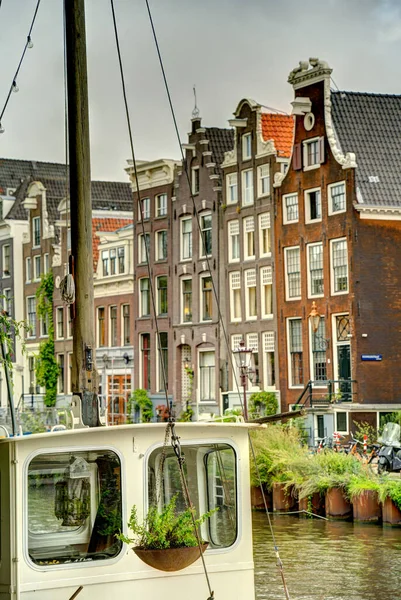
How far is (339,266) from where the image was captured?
40.7 metres

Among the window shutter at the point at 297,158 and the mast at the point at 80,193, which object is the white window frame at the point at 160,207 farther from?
the mast at the point at 80,193

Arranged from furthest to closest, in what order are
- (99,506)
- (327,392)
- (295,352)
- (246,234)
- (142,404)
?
1. (142,404)
2. (246,234)
3. (295,352)
4. (327,392)
5. (99,506)

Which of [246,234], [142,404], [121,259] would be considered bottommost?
[142,404]

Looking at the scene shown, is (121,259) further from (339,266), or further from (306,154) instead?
(339,266)

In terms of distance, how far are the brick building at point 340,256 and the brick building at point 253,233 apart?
1.26 m

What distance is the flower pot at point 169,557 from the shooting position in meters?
8.79

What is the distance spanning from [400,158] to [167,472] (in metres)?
33.7

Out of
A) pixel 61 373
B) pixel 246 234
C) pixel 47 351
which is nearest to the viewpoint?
pixel 246 234

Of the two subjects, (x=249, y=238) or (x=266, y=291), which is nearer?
(x=266, y=291)

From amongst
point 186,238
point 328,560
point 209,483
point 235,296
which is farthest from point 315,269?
point 209,483

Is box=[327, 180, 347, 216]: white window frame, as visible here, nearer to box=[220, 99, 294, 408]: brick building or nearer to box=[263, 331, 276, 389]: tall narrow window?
box=[220, 99, 294, 408]: brick building

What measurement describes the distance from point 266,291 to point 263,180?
13.6ft

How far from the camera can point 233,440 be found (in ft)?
30.7

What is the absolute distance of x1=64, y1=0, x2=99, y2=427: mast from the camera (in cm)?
1195
